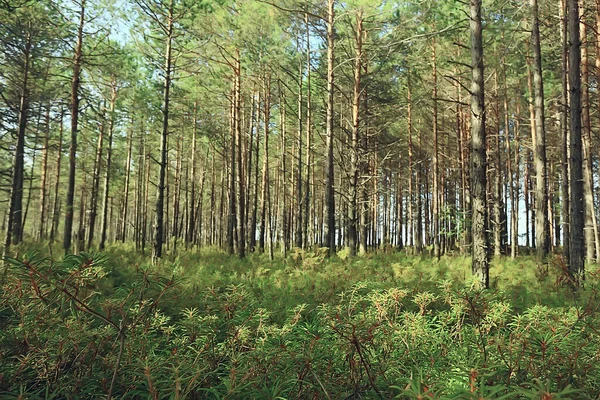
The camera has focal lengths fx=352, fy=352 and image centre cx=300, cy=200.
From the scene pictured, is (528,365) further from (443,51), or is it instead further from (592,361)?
(443,51)

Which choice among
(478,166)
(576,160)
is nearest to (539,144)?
(576,160)

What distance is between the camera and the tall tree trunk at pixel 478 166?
667 cm

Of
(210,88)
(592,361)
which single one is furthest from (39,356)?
(210,88)

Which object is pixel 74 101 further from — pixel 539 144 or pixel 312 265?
pixel 539 144

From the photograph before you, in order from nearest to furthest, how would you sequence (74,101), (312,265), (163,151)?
(312,265) → (74,101) → (163,151)

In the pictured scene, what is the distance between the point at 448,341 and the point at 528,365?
1.14 meters

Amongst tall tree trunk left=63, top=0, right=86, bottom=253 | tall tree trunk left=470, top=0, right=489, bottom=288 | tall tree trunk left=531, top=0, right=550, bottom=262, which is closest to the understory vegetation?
tall tree trunk left=470, top=0, right=489, bottom=288

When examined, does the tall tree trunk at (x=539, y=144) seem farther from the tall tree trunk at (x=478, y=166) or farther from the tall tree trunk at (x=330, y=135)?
the tall tree trunk at (x=330, y=135)

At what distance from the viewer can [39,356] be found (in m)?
2.10

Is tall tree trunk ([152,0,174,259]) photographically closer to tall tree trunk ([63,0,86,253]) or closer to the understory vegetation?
tall tree trunk ([63,0,86,253])

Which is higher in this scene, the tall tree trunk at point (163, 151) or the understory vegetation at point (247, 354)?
the tall tree trunk at point (163, 151)

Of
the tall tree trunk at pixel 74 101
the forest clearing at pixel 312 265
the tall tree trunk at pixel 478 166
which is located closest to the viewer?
the forest clearing at pixel 312 265

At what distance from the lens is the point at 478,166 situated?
6.77m

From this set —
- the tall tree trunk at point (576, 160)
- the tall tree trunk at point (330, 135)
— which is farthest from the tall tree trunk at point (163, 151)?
the tall tree trunk at point (576, 160)
